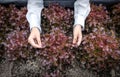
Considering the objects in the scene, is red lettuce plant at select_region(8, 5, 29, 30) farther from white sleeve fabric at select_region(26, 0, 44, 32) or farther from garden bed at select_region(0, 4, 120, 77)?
white sleeve fabric at select_region(26, 0, 44, 32)

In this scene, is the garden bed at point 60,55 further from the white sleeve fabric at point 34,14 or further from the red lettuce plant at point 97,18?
the white sleeve fabric at point 34,14

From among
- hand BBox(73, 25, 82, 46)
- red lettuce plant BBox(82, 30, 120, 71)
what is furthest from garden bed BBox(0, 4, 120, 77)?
hand BBox(73, 25, 82, 46)

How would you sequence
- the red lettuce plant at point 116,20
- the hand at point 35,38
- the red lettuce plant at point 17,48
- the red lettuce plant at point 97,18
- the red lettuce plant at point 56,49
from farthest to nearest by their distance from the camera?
the red lettuce plant at point 116,20
the red lettuce plant at point 97,18
the red lettuce plant at point 17,48
the red lettuce plant at point 56,49
the hand at point 35,38

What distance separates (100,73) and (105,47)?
0.28 meters

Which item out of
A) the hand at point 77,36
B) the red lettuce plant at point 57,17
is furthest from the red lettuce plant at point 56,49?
the red lettuce plant at point 57,17

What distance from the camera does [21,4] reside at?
390 centimetres

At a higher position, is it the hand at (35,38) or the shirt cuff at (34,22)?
the shirt cuff at (34,22)

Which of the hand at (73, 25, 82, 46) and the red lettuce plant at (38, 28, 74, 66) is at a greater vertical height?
the hand at (73, 25, 82, 46)

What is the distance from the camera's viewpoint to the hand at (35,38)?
2.95 meters

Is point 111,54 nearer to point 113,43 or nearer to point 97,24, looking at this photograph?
point 113,43

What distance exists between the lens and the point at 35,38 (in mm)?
3041

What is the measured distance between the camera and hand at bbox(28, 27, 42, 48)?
9.66 ft

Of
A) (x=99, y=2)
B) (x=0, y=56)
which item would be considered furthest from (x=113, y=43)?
(x=0, y=56)

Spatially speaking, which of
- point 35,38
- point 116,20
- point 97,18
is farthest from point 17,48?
point 116,20
